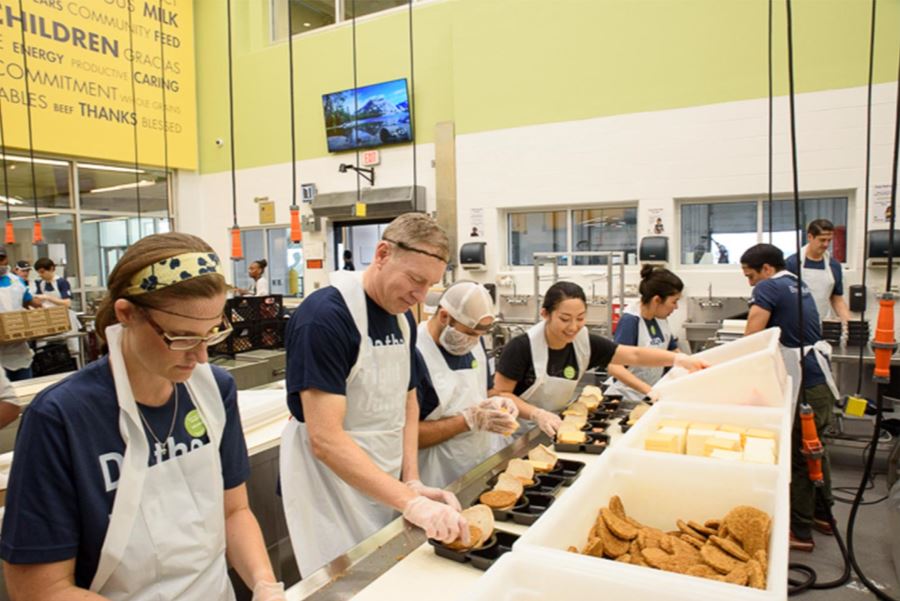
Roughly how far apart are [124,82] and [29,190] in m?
1.87

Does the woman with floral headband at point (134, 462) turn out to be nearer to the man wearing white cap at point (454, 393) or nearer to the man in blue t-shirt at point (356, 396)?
the man in blue t-shirt at point (356, 396)

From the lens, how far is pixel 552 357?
2.32 meters

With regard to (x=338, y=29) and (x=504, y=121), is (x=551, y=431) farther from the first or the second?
(x=338, y=29)

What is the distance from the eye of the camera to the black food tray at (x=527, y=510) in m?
1.24

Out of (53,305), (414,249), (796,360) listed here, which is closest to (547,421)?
(414,249)

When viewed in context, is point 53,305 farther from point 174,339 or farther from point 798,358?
point 798,358

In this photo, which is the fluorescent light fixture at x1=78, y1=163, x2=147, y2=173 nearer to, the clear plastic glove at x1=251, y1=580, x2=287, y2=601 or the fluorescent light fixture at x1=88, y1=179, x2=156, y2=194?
the fluorescent light fixture at x1=88, y1=179, x2=156, y2=194

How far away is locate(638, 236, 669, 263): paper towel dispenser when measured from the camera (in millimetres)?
5363

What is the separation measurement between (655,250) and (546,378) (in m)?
3.54

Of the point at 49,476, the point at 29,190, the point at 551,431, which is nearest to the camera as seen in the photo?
the point at 49,476

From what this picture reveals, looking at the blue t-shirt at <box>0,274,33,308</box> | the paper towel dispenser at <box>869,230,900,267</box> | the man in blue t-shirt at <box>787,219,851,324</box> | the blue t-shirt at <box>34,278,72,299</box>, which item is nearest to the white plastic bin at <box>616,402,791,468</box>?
the man in blue t-shirt at <box>787,219,851,324</box>

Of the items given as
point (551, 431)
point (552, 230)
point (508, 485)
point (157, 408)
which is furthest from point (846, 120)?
point (157, 408)

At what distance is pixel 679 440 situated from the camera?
1.45 meters

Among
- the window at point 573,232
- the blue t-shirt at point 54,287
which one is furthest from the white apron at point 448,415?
the blue t-shirt at point 54,287
